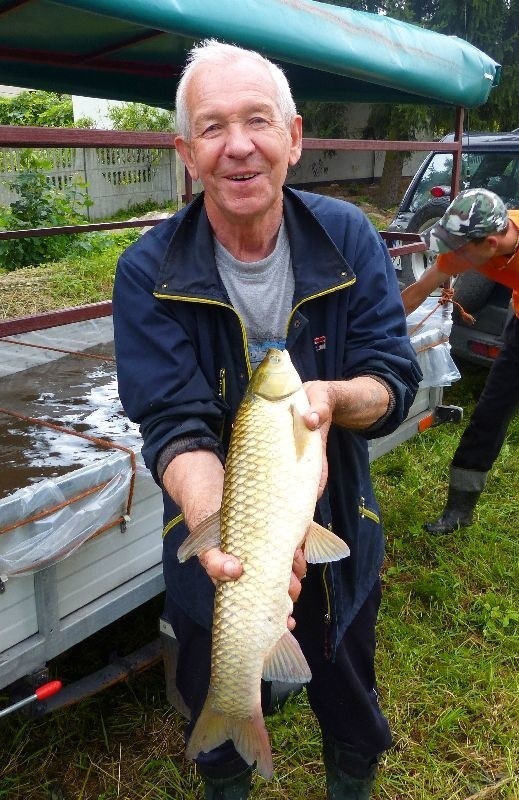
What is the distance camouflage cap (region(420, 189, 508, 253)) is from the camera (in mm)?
3811

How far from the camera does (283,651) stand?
5.68 ft

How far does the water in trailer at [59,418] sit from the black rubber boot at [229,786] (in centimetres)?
119

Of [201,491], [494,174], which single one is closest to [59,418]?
[201,491]

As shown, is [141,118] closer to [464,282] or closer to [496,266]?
[464,282]

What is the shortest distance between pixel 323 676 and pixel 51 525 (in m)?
0.92

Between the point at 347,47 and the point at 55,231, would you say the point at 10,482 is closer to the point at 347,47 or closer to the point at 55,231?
the point at 347,47

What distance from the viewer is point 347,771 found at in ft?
7.80

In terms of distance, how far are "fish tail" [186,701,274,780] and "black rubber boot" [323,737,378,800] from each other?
2.07 ft

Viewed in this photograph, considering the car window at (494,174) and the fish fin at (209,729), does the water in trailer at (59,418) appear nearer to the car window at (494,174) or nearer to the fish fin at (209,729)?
the fish fin at (209,729)

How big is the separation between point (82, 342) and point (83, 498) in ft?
9.19

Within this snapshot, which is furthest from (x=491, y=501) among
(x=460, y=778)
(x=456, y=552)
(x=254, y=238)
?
(x=254, y=238)

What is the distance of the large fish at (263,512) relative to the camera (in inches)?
62.3

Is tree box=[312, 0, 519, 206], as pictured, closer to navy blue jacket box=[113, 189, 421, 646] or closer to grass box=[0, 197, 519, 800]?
grass box=[0, 197, 519, 800]

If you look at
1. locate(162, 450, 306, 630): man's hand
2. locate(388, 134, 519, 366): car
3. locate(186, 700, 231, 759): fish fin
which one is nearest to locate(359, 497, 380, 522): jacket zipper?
locate(162, 450, 306, 630): man's hand
